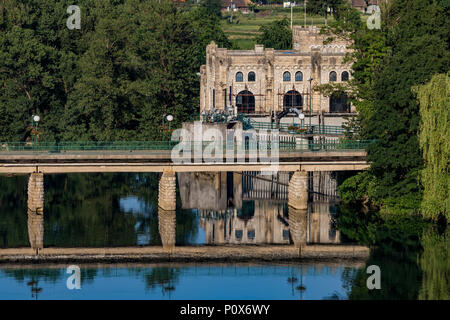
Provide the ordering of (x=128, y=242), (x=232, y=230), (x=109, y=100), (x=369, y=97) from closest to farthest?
(x=128, y=242) → (x=232, y=230) → (x=369, y=97) → (x=109, y=100)

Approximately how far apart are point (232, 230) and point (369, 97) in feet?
77.9

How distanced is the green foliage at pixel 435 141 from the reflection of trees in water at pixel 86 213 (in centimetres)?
2020

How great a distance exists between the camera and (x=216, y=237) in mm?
85938

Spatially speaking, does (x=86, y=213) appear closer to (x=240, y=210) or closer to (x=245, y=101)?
(x=240, y=210)

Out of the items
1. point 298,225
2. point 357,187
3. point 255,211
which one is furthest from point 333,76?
point 298,225

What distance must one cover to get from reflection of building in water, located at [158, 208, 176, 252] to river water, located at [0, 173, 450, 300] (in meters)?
0.56

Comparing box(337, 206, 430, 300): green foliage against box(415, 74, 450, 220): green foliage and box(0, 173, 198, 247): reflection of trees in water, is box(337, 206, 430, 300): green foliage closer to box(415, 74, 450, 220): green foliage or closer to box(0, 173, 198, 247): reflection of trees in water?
box(415, 74, 450, 220): green foliage

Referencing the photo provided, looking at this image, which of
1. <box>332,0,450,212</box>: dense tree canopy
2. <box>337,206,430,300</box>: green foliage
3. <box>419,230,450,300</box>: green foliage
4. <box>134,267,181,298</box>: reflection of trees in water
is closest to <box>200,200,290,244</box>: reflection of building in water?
<box>337,206,430,300</box>: green foliage

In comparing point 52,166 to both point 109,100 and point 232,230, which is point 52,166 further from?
point 109,100

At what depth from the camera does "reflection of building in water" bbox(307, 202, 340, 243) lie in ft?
278

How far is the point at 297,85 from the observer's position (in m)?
136

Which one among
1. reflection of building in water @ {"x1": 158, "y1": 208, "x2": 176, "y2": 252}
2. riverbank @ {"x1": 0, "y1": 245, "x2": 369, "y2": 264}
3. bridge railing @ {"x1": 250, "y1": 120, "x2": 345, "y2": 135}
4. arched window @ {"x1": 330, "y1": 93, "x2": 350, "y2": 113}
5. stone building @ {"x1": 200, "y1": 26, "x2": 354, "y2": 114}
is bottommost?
riverbank @ {"x1": 0, "y1": 245, "x2": 369, "y2": 264}

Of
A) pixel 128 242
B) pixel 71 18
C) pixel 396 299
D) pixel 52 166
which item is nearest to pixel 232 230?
pixel 128 242

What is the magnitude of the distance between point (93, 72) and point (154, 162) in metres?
36.0
